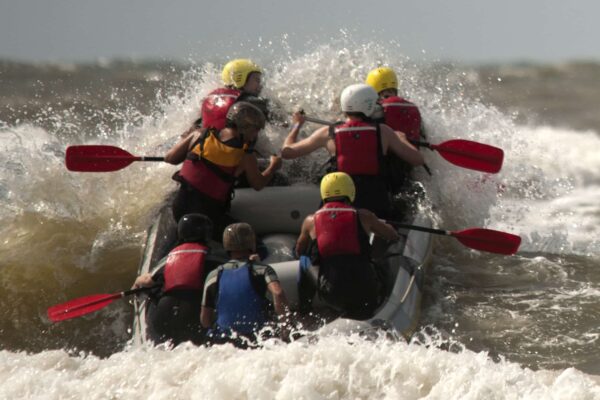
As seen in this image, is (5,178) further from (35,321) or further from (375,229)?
(375,229)

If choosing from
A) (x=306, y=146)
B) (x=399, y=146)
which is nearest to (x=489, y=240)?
(x=399, y=146)

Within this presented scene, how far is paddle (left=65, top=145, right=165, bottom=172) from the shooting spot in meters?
9.09

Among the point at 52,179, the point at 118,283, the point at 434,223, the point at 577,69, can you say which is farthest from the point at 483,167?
the point at 577,69

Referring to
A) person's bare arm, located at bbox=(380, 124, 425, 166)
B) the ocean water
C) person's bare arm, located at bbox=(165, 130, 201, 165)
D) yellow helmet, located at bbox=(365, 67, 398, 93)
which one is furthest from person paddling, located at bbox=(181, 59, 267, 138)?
person's bare arm, located at bbox=(380, 124, 425, 166)

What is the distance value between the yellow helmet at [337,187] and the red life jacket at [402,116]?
217cm

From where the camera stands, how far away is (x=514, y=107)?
2203 centimetres

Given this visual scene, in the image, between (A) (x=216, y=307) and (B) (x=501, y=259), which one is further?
(B) (x=501, y=259)

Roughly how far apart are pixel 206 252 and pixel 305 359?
1.18m

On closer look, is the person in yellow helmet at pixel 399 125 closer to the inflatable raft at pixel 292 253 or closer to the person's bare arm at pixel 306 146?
the inflatable raft at pixel 292 253

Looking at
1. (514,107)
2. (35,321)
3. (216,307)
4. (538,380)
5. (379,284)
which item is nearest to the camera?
(538,380)

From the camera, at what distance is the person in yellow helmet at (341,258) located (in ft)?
23.5

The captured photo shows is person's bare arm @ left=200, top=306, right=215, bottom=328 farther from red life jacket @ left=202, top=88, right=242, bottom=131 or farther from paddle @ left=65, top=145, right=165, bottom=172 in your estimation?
red life jacket @ left=202, top=88, right=242, bottom=131

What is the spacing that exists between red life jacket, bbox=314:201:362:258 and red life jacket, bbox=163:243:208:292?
74 centimetres

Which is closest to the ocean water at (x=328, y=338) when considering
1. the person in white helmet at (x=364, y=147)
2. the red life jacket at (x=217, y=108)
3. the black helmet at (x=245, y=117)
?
the red life jacket at (x=217, y=108)
